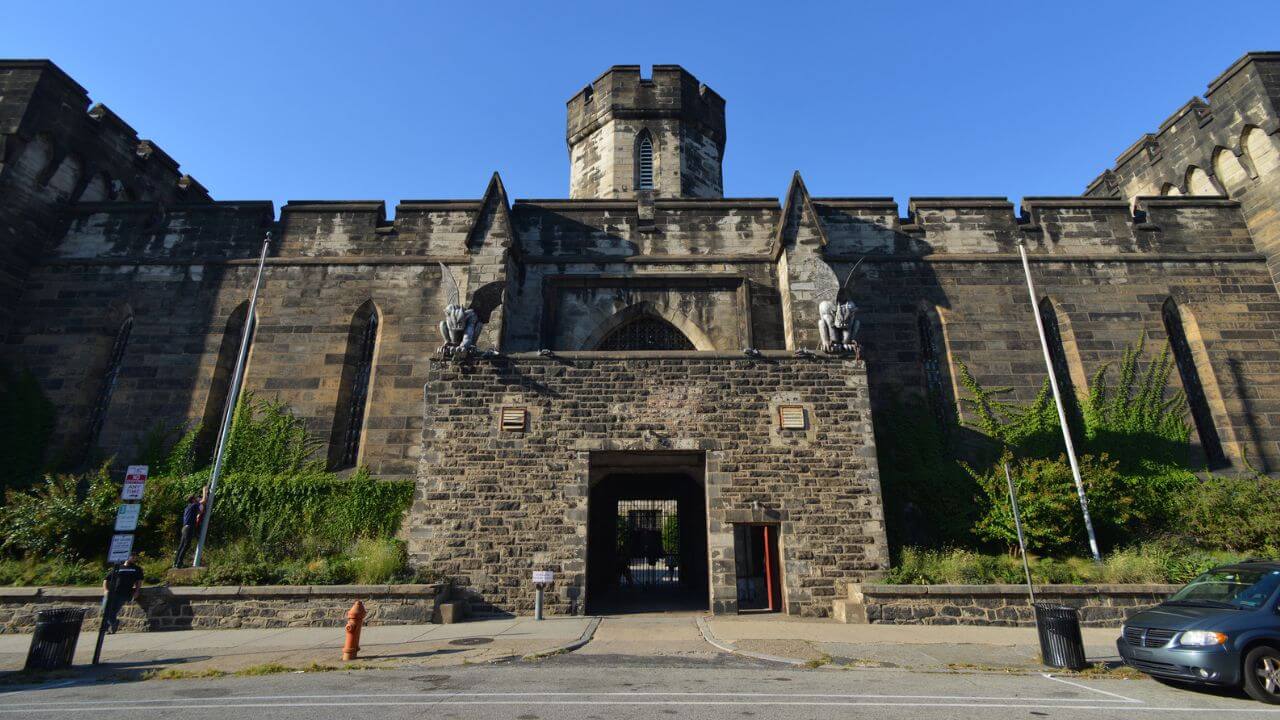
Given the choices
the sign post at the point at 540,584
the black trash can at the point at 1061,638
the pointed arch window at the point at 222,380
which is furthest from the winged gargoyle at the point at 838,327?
the pointed arch window at the point at 222,380

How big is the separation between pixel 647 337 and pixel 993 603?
9.63 metres

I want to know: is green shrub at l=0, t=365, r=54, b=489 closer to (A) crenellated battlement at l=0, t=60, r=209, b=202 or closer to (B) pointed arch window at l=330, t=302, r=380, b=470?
(A) crenellated battlement at l=0, t=60, r=209, b=202

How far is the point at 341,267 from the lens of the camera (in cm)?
1644

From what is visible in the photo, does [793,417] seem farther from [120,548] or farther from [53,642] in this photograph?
[53,642]

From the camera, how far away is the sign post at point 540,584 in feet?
34.4

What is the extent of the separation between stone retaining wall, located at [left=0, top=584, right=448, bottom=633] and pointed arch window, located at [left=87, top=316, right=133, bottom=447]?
20.4ft

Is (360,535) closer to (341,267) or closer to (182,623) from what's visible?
(182,623)

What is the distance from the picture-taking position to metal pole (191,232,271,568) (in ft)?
39.6

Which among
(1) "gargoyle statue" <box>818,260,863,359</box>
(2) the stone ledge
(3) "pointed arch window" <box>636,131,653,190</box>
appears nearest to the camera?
(2) the stone ledge

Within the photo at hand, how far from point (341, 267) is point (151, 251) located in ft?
18.3

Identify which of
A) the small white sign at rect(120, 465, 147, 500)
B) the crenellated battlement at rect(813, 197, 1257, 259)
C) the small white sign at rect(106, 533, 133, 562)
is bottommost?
the small white sign at rect(106, 533, 133, 562)

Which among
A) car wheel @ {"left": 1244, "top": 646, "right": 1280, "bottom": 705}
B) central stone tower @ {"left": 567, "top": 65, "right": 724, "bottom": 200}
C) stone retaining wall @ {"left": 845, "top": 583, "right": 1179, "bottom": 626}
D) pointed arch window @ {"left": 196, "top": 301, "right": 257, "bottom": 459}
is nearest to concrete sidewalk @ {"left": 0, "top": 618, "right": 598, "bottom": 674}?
stone retaining wall @ {"left": 845, "top": 583, "right": 1179, "bottom": 626}

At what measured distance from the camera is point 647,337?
15.9 m

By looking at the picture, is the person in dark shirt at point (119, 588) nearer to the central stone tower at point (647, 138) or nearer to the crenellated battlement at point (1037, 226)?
the central stone tower at point (647, 138)
